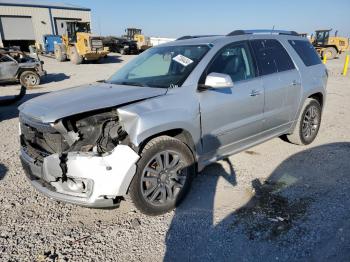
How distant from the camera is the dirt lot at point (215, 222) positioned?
2783 mm

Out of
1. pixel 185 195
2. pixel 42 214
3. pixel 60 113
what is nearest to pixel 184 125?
pixel 185 195

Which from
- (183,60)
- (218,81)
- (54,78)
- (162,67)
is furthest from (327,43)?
(218,81)

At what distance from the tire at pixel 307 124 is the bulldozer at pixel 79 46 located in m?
18.9

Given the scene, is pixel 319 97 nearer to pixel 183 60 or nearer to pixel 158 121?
pixel 183 60

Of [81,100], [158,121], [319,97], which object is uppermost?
[81,100]

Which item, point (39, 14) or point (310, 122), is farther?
point (39, 14)

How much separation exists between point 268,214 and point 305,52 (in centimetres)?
303

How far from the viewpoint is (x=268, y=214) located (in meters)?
3.31

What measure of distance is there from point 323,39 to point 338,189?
26570mm

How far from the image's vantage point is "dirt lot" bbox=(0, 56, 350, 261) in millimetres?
2783

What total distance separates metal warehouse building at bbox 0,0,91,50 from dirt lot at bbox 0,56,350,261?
33311 millimetres

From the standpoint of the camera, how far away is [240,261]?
2.64 meters

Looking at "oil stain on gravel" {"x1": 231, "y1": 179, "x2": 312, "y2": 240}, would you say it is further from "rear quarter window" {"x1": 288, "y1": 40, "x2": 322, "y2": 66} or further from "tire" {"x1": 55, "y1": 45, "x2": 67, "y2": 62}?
"tire" {"x1": 55, "y1": 45, "x2": 67, "y2": 62}

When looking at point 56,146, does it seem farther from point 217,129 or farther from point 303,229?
point 303,229
